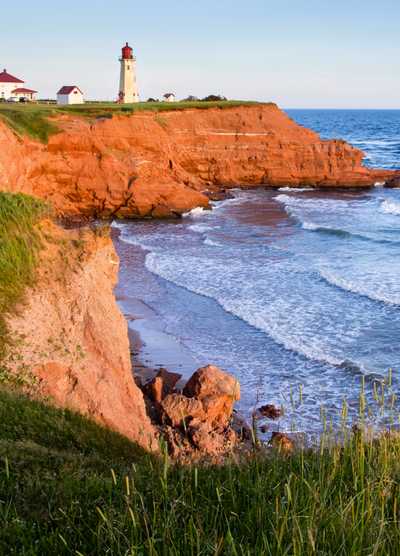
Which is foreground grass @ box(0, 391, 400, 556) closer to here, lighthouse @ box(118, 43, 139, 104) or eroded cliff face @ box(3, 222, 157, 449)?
eroded cliff face @ box(3, 222, 157, 449)

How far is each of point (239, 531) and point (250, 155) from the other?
48.5 m

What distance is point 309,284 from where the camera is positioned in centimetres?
2425

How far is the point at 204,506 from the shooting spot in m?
4.68

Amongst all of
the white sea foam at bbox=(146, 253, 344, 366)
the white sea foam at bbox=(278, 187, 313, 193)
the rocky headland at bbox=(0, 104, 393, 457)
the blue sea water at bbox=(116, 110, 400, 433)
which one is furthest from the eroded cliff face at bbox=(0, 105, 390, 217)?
the white sea foam at bbox=(146, 253, 344, 366)

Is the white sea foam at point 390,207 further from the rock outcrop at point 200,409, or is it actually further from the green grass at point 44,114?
the rock outcrop at point 200,409

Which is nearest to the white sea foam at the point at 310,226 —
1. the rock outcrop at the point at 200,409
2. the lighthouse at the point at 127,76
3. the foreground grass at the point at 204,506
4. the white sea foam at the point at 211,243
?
the white sea foam at the point at 211,243

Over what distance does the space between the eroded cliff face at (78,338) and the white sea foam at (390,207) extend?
110 feet

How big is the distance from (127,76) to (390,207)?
35.7 metres

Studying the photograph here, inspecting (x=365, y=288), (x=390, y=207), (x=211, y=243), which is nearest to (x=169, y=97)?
Answer: (x=390, y=207)

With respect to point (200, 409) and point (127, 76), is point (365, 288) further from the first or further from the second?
point (127, 76)

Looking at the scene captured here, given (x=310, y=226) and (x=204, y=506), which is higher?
(x=204, y=506)

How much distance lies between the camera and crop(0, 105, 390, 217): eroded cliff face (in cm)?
3612

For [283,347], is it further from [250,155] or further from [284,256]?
[250,155]

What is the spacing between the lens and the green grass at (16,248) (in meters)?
9.34
